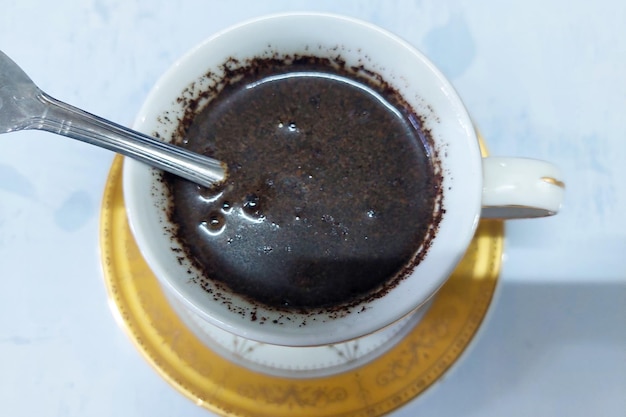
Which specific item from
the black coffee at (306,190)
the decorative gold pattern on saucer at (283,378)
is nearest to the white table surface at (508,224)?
the decorative gold pattern on saucer at (283,378)

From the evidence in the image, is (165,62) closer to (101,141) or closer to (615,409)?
(101,141)

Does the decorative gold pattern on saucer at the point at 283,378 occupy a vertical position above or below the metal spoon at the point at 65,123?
below

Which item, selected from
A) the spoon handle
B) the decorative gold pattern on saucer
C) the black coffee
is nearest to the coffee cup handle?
the black coffee

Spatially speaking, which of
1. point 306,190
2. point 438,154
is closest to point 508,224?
point 438,154

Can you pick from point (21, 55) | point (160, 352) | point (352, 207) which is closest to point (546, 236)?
point (352, 207)

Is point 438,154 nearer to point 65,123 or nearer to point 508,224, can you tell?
point 508,224

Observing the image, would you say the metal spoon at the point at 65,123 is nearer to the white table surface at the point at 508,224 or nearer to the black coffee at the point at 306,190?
the black coffee at the point at 306,190
